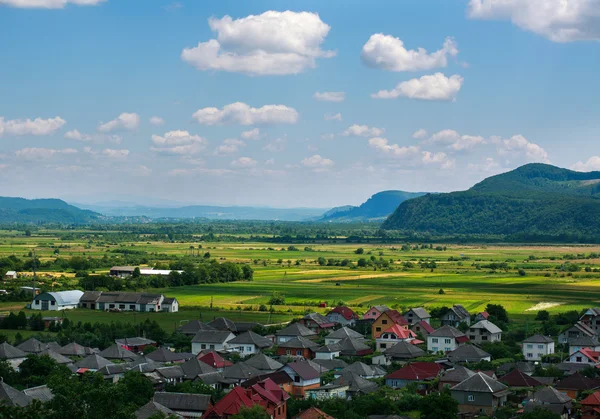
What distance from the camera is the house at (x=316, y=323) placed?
61406 millimetres

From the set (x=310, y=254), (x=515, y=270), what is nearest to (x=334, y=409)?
(x=515, y=270)

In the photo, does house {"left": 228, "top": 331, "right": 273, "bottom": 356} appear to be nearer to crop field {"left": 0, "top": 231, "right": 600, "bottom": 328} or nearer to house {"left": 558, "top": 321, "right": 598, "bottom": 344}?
crop field {"left": 0, "top": 231, "right": 600, "bottom": 328}

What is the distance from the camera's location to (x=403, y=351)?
50.8 metres

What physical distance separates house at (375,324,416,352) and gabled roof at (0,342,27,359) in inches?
799

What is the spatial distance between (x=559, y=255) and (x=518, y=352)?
98.3 m

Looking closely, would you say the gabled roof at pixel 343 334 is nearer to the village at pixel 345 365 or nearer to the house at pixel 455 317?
the village at pixel 345 365

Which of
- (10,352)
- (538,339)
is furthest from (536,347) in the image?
(10,352)

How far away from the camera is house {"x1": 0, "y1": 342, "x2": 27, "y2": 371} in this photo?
148 feet

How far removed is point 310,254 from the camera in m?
148

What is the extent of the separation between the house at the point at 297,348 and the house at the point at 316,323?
28.0 feet

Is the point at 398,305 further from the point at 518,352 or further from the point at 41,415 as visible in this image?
the point at 41,415

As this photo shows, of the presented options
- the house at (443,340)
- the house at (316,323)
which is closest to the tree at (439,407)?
the house at (443,340)

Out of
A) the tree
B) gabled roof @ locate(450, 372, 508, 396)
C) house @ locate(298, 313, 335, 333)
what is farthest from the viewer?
house @ locate(298, 313, 335, 333)

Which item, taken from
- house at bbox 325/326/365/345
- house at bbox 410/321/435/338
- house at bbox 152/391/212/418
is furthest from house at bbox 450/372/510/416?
house at bbox 410/321/435/338
